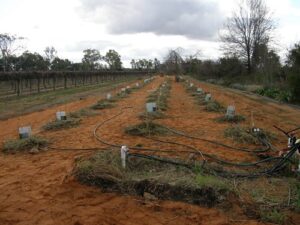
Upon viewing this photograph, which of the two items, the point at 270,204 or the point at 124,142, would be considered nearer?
the point at 270,204

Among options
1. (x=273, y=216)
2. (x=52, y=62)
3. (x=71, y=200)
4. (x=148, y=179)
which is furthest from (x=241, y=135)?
(x=52, y=62)

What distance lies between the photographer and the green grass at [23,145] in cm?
781

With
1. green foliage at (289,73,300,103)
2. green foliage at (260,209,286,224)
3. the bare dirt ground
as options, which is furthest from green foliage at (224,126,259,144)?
green foliage at (289,73,300,103)

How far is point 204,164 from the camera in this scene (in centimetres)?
600

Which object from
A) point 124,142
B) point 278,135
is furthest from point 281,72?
point 124,142

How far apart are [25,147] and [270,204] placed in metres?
5.38

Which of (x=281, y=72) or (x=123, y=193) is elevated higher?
(x=281, y=72)

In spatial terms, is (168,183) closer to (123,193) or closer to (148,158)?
(123,193)

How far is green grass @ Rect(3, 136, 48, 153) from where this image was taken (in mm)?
7809

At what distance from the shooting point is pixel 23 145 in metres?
7.87

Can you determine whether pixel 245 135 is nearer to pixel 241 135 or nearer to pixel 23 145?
pixel 241 135

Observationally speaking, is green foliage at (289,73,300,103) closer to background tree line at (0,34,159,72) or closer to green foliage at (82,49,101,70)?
background tree line at (0,34,159,72)

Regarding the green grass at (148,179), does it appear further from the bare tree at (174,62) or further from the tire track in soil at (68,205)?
the bare tree at (174,62)

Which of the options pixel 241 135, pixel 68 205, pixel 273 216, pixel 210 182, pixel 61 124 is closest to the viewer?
pixel 273 216
